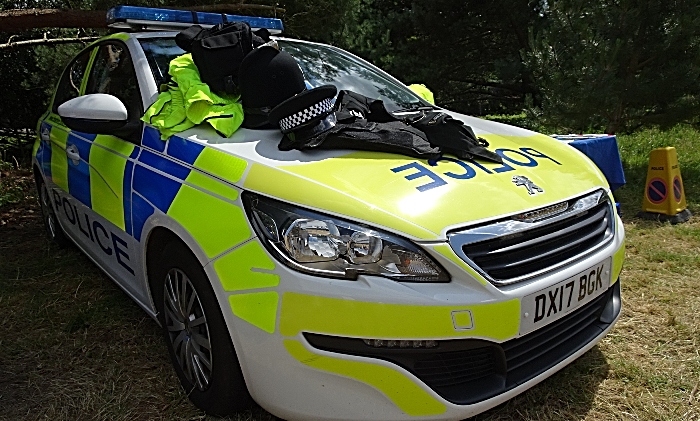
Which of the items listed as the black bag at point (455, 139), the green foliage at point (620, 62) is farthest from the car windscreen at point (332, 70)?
the green foliage at point (620, 62)

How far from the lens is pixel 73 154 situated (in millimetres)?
3070

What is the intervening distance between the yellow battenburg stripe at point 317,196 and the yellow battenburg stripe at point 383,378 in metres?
0.41

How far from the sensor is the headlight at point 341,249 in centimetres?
160

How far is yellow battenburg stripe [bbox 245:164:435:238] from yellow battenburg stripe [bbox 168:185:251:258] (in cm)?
12

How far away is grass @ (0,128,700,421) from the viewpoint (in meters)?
2.13

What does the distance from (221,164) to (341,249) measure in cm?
58

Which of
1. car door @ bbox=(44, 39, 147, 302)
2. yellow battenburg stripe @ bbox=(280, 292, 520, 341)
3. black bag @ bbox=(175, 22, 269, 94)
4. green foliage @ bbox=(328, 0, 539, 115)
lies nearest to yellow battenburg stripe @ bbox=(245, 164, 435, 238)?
yellow battenburg stripe @ bbox=(280, 292, 520, 341)

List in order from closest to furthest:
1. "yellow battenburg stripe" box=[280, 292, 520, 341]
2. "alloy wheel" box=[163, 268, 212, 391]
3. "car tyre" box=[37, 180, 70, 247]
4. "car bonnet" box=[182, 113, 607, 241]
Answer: "yellow battenburg stripe" box=[280, 292, 520, 341], "car bonnet" box=[182, 113, 607, 241], "alloy wheel" box=[163, 268, 212, 391], "car tyre" box=[37, 180, 70, 247]

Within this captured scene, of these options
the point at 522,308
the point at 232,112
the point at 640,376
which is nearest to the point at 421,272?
the point at 522,308

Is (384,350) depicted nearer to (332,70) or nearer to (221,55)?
(221,55)

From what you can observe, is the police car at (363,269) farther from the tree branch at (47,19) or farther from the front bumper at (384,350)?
the tree branch at (47,19)

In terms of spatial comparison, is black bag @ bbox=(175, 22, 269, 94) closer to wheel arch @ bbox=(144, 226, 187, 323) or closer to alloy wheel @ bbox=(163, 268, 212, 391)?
wheel arch @ bbox=(144, 226, 187, 323)

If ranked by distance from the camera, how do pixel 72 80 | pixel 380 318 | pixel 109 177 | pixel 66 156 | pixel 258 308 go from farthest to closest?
pixel 72 80, pixel 66 156, pixel 109 177, pixel 258 308, pixel 380 318

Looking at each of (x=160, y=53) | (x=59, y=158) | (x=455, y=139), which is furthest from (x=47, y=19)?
(x=455, y=139)
